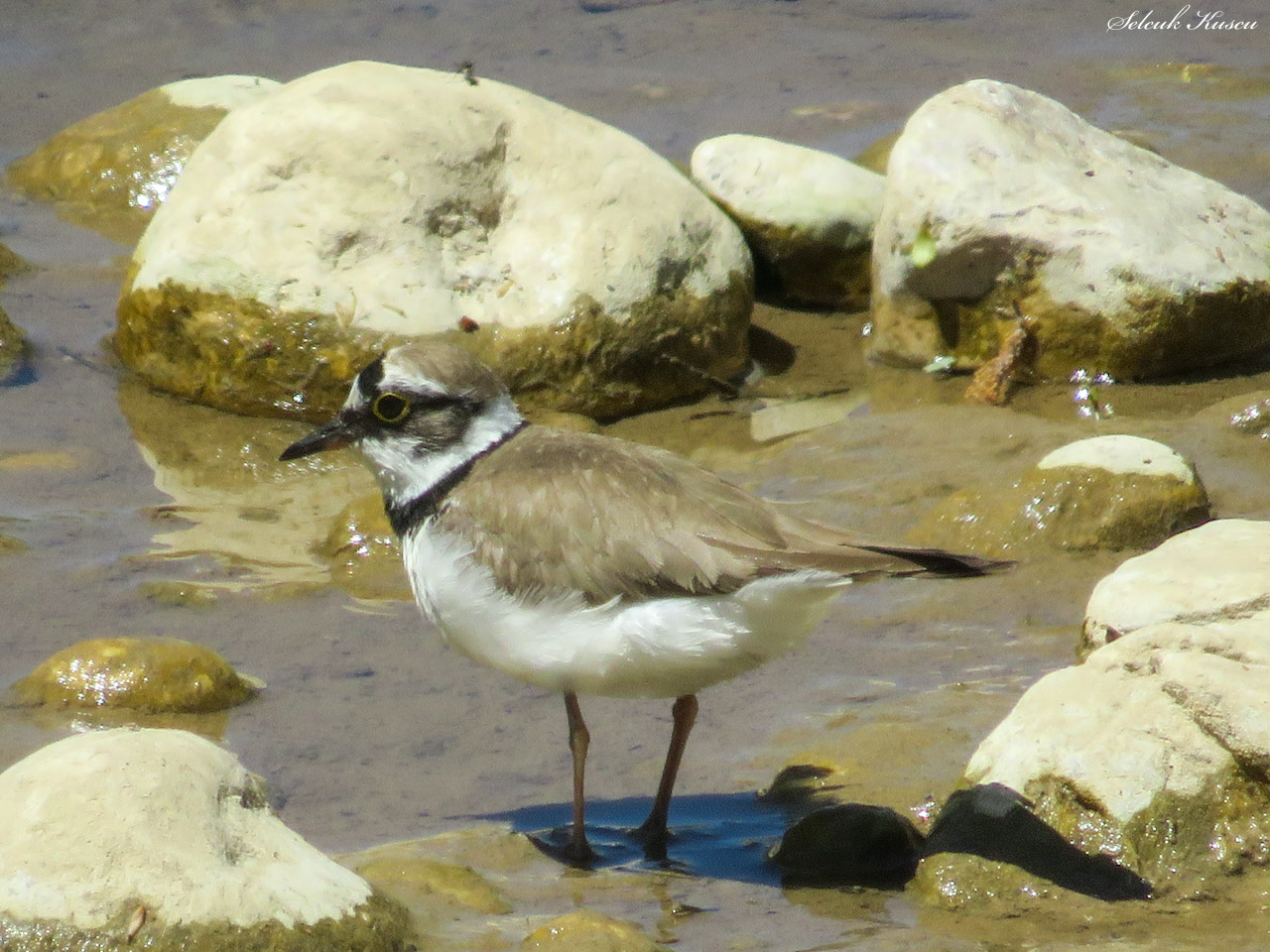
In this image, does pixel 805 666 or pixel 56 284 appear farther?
pixel 56 284

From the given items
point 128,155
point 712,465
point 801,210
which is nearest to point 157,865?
point 712,465

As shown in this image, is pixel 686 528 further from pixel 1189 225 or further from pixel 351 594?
pixel 1189 225

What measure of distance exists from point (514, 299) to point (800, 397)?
67.5 inches

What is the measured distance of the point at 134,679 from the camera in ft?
19.5

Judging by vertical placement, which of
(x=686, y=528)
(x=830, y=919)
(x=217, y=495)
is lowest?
(x=217, y=495)

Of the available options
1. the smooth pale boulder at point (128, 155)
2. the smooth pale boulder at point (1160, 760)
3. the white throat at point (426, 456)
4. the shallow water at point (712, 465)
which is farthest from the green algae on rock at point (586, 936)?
the smooth pale boulder at point (128, 155)

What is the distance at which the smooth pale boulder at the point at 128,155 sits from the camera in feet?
38.8

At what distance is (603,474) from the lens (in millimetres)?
5395

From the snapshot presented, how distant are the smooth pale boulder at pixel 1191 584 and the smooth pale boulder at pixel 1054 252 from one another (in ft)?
9.64

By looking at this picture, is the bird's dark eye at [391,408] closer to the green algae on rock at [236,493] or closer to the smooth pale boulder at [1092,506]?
the green algae on rock at [236,493]

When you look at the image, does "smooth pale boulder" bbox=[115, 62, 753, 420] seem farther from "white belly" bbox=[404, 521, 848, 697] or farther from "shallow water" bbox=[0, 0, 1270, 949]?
"white belly" bbox=[404, 521, 848, 697]

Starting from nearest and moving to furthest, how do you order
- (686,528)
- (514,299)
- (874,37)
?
(686,528) → (514,299) → (874,37)

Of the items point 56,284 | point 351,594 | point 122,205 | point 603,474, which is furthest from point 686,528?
point 122,205

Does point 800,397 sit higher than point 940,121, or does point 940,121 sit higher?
point 940,121
